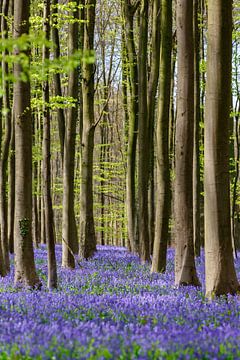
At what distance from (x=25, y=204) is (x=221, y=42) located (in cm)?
468

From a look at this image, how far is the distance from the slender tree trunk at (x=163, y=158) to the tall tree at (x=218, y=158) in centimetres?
461

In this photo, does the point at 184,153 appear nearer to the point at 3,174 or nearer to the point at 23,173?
the point at 23,173

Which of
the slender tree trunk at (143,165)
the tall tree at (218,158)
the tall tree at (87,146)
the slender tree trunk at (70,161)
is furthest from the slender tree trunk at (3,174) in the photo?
the tall tree at (218,158)

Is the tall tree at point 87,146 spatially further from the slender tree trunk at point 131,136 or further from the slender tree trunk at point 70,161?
the slender tree trunk at point 131,136

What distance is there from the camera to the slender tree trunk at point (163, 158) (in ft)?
44.9

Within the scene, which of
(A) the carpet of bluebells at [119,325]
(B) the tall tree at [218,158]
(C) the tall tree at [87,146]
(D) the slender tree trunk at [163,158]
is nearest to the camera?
(A) the carpet of bluebells at [119,325]

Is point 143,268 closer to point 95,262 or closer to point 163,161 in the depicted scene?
point 95,262

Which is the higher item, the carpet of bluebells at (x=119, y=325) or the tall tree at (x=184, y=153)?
the tall tree at (x=184, y=153)

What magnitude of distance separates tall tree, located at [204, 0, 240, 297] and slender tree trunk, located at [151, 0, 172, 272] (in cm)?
461

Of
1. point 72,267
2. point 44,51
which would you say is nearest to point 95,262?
point 72,267

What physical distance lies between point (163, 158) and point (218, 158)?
5338mm

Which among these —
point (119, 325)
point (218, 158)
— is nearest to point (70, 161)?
point (218, 158)

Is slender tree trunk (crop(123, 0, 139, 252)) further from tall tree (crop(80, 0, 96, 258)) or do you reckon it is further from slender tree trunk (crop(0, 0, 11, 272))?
slender tree trunk (crop(0, 0, 11, 272))

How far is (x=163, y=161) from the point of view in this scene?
1420 cm
